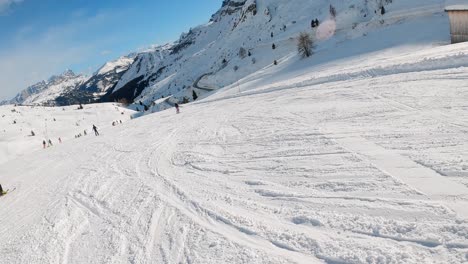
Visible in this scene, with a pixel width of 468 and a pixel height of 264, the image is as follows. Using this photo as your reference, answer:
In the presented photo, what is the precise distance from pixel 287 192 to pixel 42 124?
47.1 m

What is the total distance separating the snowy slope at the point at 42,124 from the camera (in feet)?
121

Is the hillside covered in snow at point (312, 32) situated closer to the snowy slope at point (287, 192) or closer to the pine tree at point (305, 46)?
the pine tree at point (305, 46)

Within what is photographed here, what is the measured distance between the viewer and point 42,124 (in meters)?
46.7

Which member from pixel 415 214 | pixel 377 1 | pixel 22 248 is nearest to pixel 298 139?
pixel 415 214

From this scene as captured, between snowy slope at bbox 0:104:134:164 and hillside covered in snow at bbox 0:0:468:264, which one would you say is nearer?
hillside covered in snow at bbox 0:0:468:264

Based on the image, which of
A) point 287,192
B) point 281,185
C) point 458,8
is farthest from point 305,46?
point 287,192

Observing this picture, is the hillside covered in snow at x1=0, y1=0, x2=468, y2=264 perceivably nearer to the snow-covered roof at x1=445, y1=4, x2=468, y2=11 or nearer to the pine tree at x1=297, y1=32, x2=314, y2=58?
the snow-covered roof at x1=445, y1=4, x2=468, y2=11

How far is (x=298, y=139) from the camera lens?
13.0 metres

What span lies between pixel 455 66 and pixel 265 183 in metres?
14.2

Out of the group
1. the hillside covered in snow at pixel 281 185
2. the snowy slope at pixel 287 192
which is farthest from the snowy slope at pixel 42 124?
the snowy slope at pixel 287 192

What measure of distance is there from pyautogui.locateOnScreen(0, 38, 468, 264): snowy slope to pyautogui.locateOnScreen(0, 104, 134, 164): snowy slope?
21.5m

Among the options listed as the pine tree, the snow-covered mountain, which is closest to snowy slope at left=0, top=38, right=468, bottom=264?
the pine tree

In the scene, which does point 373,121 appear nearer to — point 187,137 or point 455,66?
point 455,66

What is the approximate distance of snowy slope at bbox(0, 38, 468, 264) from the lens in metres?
6.63
